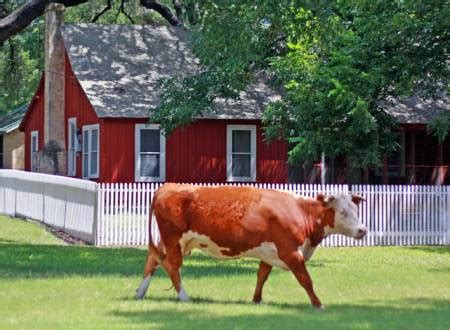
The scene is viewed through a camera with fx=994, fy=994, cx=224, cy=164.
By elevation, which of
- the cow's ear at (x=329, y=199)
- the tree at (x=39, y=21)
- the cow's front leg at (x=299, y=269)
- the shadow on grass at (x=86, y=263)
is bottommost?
the shadow on grass at (x=86, y=263)

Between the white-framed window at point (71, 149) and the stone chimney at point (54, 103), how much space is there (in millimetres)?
1373

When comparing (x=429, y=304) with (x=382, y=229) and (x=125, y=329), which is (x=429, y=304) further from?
(x=382, y=229)

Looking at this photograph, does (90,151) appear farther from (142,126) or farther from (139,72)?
(139,72)

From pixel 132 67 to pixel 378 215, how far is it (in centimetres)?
1376

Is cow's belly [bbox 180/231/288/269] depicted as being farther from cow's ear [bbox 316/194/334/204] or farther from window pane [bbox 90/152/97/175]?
window pane [bbox 90/152/97/175]

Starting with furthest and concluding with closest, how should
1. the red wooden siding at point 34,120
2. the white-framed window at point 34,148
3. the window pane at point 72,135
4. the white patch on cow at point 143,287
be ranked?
the white-framed window at point 34,148
the red wooden siding at point 34,120
the window pane at point 72,135
the white patch on cow at point 143,287

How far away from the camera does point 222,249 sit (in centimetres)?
1262

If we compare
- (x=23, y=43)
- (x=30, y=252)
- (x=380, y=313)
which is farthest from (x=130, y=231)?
(x=23, y=43)

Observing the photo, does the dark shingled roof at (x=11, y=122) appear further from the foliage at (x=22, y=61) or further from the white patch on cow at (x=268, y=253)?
the white patch on cow at (x=268, y=253)

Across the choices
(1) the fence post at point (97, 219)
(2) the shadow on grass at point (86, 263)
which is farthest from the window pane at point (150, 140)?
(2) the shadow on grass at point (86, 263)

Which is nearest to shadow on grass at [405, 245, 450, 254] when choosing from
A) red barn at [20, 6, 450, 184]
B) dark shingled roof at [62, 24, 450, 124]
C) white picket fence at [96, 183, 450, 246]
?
white picket fence at [96, 183, 450, 246]

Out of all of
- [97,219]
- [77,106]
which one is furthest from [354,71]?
[77,106]

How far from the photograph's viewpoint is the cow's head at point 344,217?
12656 millimetres

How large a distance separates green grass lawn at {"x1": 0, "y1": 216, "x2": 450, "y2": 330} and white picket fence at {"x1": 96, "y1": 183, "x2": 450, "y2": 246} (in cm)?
232
